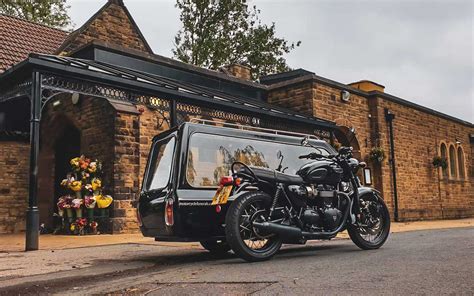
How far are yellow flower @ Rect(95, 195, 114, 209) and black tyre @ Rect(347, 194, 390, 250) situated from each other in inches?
268

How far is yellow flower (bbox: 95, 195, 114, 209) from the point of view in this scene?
11653 millimetres

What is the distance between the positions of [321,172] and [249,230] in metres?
1.39

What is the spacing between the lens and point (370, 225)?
6.95m

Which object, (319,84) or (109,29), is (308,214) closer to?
(319,84)

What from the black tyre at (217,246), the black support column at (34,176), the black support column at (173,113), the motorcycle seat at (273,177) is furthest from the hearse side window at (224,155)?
the black support column at (173,113)

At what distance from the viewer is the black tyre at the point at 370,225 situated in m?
6.74

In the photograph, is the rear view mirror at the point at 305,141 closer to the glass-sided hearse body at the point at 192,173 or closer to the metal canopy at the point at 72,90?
the glass-sided hearse body at the point at 192,173

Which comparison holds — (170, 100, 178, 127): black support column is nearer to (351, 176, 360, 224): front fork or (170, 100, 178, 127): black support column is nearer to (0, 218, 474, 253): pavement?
(0, 218, 474, 253): pavement

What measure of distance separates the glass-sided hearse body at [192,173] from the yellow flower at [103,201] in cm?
546

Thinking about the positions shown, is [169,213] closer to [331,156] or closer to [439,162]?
[331,156]

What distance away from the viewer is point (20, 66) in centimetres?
847

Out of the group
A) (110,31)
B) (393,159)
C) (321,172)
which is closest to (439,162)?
(393,159)

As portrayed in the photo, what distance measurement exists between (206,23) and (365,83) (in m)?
14.6

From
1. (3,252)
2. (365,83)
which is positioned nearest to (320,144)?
(3,252)
